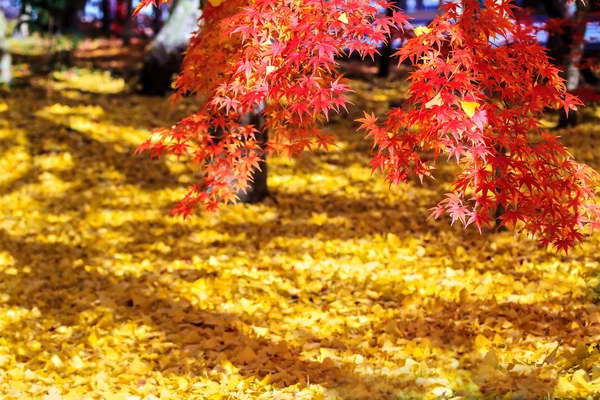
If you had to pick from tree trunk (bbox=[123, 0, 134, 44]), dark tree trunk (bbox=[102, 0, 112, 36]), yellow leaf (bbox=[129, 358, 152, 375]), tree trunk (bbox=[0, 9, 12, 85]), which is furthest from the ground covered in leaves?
dark tree trunk (bbox=[102, 0, 112, 36])

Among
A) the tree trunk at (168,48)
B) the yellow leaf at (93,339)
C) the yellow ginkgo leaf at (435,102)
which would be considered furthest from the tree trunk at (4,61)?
the yellow ginkgo leaf at (435,102)

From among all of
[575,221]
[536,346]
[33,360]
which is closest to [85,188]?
[33,360]

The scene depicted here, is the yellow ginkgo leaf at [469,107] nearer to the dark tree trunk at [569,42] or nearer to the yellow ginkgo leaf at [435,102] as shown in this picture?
the yellow ginkgo leaf at [435,102]

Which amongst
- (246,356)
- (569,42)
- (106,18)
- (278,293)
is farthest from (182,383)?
(106,18)

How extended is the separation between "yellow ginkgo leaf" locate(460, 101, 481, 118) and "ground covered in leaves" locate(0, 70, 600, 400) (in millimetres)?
1606

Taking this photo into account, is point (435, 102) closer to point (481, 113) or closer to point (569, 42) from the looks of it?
point (481, 113)

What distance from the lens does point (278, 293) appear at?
18.6 ft

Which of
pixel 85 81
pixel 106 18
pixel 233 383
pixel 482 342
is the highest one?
pixel 106 18

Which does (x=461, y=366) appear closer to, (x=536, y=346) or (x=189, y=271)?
(x=536, y=346)

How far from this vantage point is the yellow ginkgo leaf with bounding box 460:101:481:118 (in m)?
2.81

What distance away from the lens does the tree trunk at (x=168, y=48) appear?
1185 cm

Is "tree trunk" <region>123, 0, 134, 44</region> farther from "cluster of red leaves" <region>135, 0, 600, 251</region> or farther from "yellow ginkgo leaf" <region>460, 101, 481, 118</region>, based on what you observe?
"yellow ginkgo leaf" <region>460, 101, 481, 118</region>

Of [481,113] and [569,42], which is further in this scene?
[569,42]

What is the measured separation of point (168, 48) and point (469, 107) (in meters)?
9.88
